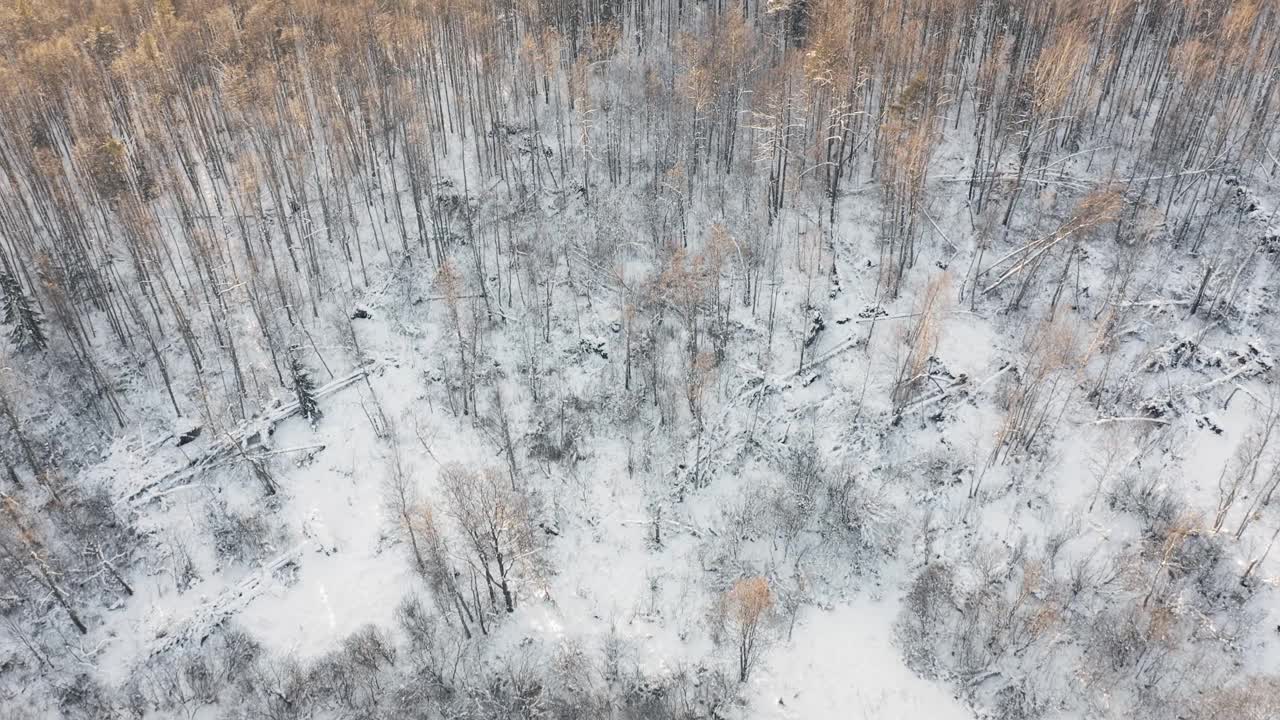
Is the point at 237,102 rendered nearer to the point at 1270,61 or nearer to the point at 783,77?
the point at 783,77

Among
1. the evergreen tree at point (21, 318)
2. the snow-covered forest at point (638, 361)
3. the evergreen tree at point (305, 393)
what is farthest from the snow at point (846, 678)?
the evergreen tree at point (21, 318)

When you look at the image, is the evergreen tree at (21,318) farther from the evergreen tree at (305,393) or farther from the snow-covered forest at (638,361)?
the evergreen tree at (305,393)

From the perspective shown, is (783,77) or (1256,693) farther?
(783,77)

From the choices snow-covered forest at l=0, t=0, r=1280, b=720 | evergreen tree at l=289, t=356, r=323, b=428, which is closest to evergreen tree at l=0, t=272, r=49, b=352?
snow-covered forest at l=0, t=0, r=1280, b=720

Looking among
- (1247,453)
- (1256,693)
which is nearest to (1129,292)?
(1247,453)

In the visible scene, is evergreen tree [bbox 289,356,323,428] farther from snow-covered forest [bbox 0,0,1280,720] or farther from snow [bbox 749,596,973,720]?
snow [bbox 749,596,973,720]

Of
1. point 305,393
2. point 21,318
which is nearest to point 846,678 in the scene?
point 305,393

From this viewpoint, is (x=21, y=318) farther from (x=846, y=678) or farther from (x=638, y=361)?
(x=846, y=678)
